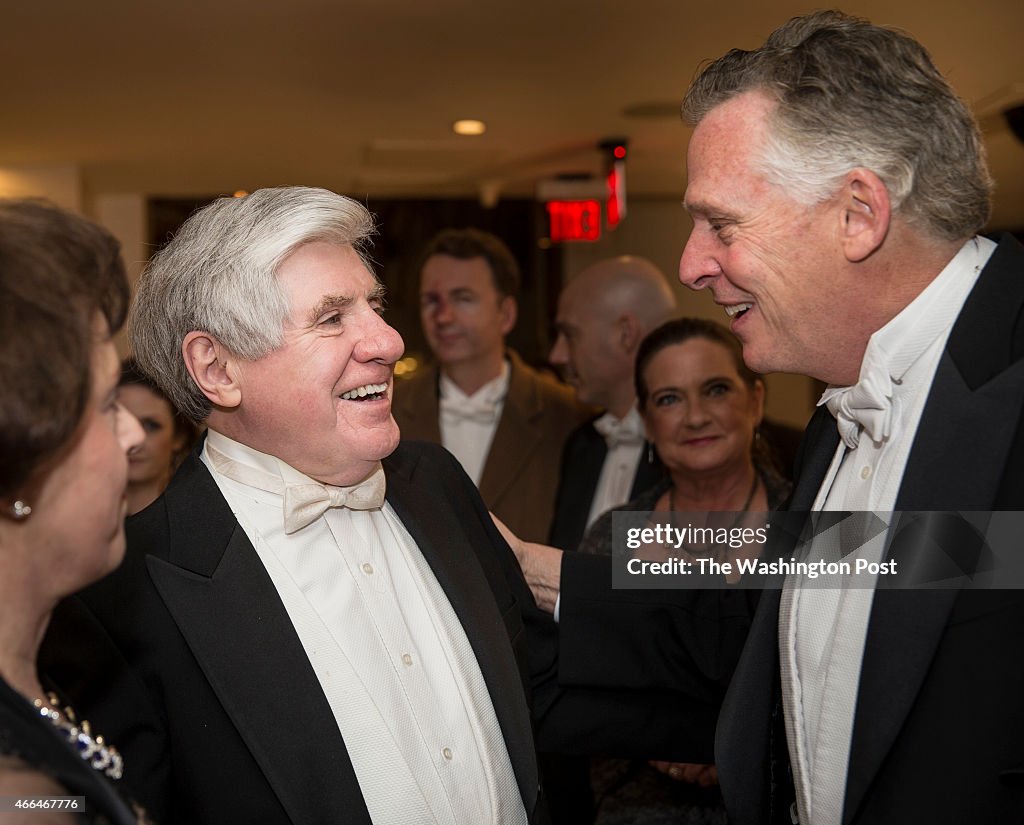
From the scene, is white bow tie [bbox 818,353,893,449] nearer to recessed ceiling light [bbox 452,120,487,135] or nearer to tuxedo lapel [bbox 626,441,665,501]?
tuxedo lapel [bbox 626,441,665,501]

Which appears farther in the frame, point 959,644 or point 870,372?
point 870,372

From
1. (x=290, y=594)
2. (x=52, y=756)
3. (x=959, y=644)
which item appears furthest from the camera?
(x=290, y=594)

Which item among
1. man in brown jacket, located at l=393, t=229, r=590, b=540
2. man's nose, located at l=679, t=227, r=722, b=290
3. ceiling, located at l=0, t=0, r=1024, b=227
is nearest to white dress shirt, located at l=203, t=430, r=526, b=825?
man's nose, located at l=679, t=227, r=722, b=290

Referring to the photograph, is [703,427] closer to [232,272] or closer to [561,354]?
[561,354]

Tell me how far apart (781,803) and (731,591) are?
455 millimetres

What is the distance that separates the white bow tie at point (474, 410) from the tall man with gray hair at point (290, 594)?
A: 92.5 inches

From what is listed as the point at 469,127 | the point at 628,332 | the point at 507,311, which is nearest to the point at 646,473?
the point at 628,332

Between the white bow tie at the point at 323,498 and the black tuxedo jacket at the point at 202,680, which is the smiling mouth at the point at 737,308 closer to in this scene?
the white bow tie at the point at 323,498

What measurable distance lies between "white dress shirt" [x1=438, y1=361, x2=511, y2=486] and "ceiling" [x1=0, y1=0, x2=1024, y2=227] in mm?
1813

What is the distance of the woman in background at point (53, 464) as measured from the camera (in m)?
0.98

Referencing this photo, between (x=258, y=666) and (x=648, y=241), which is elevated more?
(x=648, y=241)

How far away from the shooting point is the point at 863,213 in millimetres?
1513

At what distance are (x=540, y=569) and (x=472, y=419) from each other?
2174mm

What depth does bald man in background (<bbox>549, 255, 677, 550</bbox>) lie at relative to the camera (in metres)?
3.60
